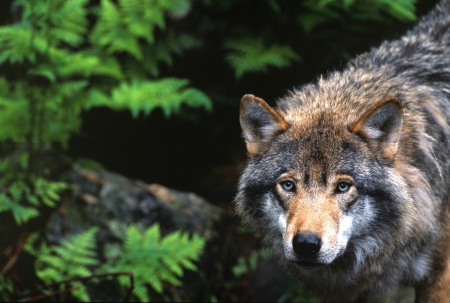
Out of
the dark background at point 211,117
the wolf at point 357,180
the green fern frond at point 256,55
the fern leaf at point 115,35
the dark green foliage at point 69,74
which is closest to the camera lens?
the wolf at point 357,180

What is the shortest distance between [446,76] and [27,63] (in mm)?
4753

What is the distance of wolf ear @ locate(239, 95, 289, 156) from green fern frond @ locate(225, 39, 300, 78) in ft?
7.69

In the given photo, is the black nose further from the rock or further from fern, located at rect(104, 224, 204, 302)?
the rock

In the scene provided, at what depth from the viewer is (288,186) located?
3961mm

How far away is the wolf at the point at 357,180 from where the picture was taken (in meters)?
3.82

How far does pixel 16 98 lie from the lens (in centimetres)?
661

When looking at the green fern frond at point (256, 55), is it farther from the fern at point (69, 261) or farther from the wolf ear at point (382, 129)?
the wolf ear at point (382, 129)

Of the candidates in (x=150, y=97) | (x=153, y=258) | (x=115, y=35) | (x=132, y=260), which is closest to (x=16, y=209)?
(x=132, y=260)

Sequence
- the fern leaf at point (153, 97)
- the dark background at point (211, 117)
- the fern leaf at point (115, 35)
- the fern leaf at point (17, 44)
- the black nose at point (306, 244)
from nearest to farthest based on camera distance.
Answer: the black nose at point (306, 244) → the fern leaf at point (17, 44) → the fern leaf at point (153, 97) → the fern leaf at point (115, 35) → the dark background at point (211, 117)

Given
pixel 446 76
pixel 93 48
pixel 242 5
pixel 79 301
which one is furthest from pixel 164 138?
pixel 446 76

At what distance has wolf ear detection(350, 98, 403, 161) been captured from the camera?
388 centimetres

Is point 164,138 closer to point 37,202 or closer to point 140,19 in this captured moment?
point 140,19

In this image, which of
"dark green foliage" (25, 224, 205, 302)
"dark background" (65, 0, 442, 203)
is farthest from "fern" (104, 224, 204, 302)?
"dark background" (65, 0, 442, 203)

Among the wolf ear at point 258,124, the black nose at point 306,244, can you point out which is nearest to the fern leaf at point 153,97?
the wolf ear at point 258,124
